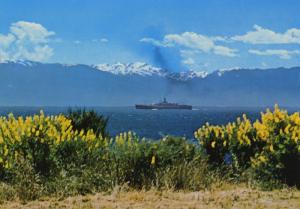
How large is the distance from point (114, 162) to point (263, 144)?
343 centimetres

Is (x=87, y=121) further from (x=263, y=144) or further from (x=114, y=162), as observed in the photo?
(x=263, y=144)

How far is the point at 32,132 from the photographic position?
11.3m

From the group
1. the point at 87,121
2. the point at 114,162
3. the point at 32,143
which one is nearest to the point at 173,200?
the point at 114,162

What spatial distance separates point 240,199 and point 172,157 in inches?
79.2

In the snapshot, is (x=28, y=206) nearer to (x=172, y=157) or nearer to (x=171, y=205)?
(x=171, y=205)

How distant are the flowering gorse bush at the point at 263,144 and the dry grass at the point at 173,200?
32.4 inches

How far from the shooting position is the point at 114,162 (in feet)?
36.5

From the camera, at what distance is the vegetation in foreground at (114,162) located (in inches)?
420

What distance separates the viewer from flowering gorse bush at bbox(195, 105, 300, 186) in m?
11.3

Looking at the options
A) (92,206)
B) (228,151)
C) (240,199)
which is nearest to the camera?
(92,206)

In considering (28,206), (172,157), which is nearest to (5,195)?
(28,206)

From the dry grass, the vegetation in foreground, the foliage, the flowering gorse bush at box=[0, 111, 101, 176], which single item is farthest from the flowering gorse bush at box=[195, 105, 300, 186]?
the foliage

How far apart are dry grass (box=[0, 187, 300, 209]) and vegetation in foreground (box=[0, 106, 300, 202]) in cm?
45

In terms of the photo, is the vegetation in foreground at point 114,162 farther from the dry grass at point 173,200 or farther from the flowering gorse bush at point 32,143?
the dry grass at point 173,200
